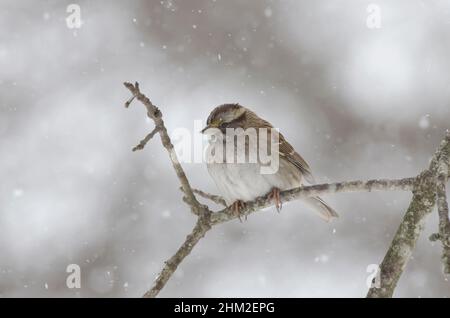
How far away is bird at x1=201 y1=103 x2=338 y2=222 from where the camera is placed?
463cm

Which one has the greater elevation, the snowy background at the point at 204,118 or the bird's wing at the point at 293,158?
the snowy background at the point at 204,118

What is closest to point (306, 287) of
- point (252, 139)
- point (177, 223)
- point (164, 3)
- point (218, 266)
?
point (218, 266)

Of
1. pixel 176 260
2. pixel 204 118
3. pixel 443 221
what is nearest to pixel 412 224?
pixel 443 221

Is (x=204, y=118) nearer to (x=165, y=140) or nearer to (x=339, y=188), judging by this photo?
(x=165, y=140)

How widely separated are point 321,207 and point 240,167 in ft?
2.81

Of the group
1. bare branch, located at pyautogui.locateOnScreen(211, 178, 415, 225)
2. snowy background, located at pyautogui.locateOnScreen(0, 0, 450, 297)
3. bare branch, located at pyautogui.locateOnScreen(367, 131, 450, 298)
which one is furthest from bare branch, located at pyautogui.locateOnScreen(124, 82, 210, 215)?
snowy background, located at pyautogui.locateOnScreen(0, 0, 450, 297)

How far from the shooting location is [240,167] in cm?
467

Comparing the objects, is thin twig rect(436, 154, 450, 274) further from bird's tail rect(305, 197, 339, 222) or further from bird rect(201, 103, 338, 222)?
bird's tail rect(305, 197, 339, 222)

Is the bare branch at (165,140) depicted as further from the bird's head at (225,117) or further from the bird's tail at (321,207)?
the bird's tail at (321,207)

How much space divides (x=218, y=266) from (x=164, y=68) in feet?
9.77

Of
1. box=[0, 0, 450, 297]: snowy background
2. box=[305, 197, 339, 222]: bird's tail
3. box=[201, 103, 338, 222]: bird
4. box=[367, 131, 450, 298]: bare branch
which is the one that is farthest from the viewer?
box=[0, 0, 450, 297]: snowy background

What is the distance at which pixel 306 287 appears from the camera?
7730 mm

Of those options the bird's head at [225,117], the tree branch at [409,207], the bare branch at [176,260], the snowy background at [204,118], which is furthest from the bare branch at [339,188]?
the snowy background at [204,118]

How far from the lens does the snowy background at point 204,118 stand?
796cm
